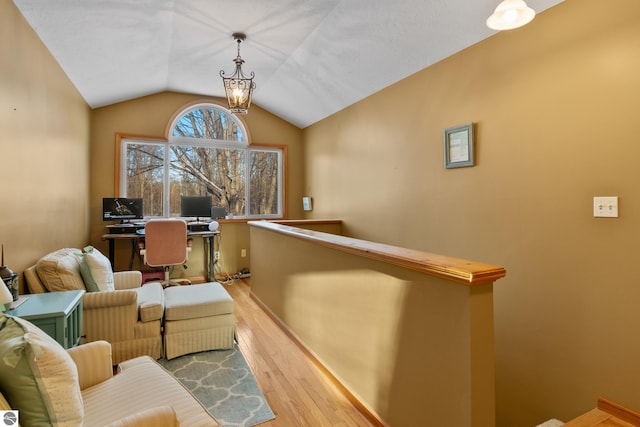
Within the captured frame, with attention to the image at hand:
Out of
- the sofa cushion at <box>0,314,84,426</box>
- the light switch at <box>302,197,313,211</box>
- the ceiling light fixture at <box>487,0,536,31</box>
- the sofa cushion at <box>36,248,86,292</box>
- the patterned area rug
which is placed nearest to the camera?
the sofa cushion at <box>0,314,84,426</box>

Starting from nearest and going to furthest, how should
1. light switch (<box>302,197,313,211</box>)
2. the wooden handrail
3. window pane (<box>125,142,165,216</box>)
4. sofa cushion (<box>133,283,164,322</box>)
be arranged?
the wooden handrail, sofa cushion (<box>133,283,164,322</box>), window pane (<box>125,142,165,216</box>), light switch (<box>302,197,313,211</box>)

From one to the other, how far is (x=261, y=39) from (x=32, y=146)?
7.24ft

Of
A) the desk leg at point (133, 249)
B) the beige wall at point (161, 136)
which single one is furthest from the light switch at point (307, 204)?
the desk leg at point (133, 249)

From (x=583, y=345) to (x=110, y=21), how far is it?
400 centimetres

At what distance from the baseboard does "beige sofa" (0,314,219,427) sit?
958mm

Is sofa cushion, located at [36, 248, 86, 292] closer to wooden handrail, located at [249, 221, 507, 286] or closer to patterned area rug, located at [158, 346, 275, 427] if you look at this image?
patterned area rug, located at [158, 346, 275, 427]

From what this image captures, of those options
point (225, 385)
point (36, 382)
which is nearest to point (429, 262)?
point (36, 382)

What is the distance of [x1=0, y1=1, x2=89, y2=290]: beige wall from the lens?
2.04 meters

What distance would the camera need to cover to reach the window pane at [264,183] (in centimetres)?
561

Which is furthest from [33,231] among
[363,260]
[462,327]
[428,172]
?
[428,172]

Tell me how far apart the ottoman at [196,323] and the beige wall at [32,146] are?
103cm

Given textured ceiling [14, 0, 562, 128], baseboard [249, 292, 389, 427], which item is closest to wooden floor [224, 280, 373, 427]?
baseboard [249, 292, 389, 427]

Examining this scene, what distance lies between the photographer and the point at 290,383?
2.22 metres

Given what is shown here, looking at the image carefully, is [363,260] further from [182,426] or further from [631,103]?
[631,103]
